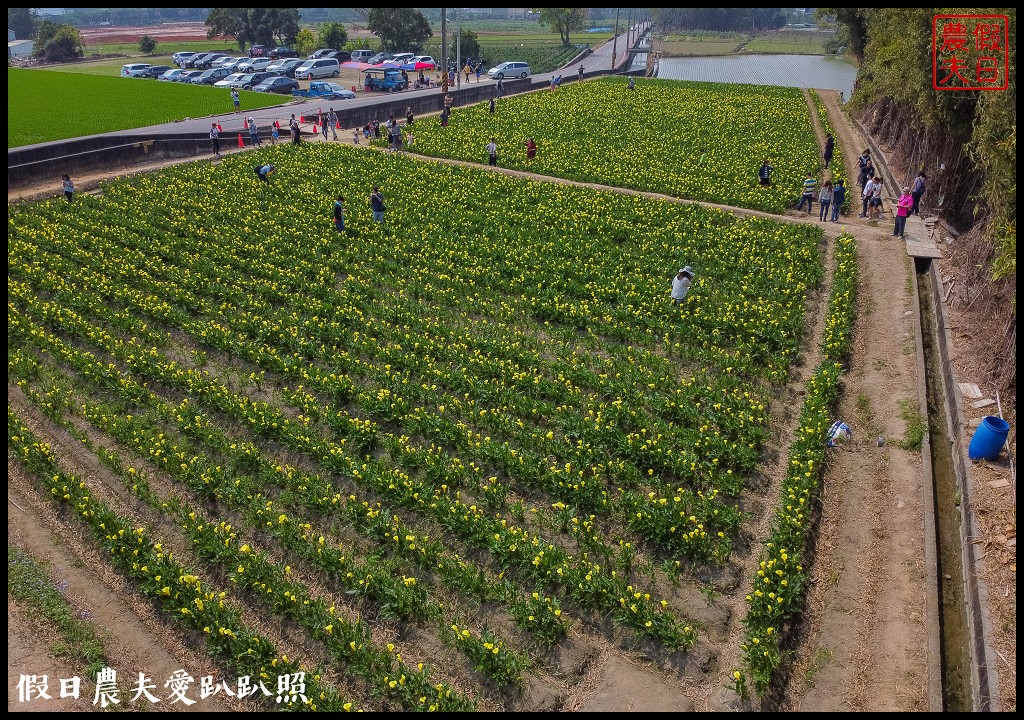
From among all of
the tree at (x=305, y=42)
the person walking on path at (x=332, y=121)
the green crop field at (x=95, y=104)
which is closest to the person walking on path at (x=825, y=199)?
the person walking on path at (x=332, y=121)

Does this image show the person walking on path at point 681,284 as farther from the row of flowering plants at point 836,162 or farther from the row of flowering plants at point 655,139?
the row of flowering plants at point 836,162

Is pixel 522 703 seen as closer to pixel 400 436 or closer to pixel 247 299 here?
pixel 400 436

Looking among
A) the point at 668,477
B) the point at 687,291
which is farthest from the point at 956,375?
the point at 668,477

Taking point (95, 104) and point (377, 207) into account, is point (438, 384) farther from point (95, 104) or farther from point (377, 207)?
point (95, 104)

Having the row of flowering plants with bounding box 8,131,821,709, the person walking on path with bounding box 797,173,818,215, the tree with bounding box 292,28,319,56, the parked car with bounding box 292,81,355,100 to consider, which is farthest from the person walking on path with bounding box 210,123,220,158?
the tree with bounding box 292,28,319,56

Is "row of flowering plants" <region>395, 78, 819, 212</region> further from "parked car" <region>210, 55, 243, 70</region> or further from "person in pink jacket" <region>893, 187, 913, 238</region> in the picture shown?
"parked car" <region>210, 55, 243, 70</region>

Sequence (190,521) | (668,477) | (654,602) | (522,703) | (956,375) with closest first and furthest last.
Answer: (522,703)
(654,602)
(190,521)
(668,477)
(956,375)
